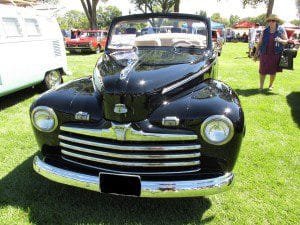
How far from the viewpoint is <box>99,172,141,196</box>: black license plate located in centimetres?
279

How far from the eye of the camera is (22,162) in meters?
4.13

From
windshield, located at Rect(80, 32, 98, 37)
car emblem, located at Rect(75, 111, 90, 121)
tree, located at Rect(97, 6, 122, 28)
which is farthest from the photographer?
tree, located at Rect(97, 6, 122, 28)

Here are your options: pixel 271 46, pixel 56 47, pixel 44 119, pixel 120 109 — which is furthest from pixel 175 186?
pixel 56 47

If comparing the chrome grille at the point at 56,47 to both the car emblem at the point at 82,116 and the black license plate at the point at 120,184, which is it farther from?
the black license plate at the point at 120,184

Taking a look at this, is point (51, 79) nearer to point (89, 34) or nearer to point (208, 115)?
point (208, 115)

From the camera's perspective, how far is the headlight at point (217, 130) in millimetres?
2803

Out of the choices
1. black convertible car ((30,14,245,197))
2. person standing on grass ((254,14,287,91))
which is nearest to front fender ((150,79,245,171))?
black convertible car ((30,14,245,197))

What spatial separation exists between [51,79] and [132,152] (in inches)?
217

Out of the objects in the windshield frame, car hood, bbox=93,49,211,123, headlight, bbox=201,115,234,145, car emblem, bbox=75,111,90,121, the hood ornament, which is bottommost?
headlight, bbox=201,115,234,145

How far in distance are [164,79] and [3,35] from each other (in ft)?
13.2

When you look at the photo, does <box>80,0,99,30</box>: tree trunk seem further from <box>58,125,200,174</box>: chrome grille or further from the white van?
<box>58,125,200,174</box>: chrome grille

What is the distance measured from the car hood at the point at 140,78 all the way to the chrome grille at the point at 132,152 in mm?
199

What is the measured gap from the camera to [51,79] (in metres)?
7.80

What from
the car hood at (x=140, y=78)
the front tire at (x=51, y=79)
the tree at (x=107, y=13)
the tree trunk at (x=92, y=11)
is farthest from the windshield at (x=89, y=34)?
the tree at (x=107, y=13)
